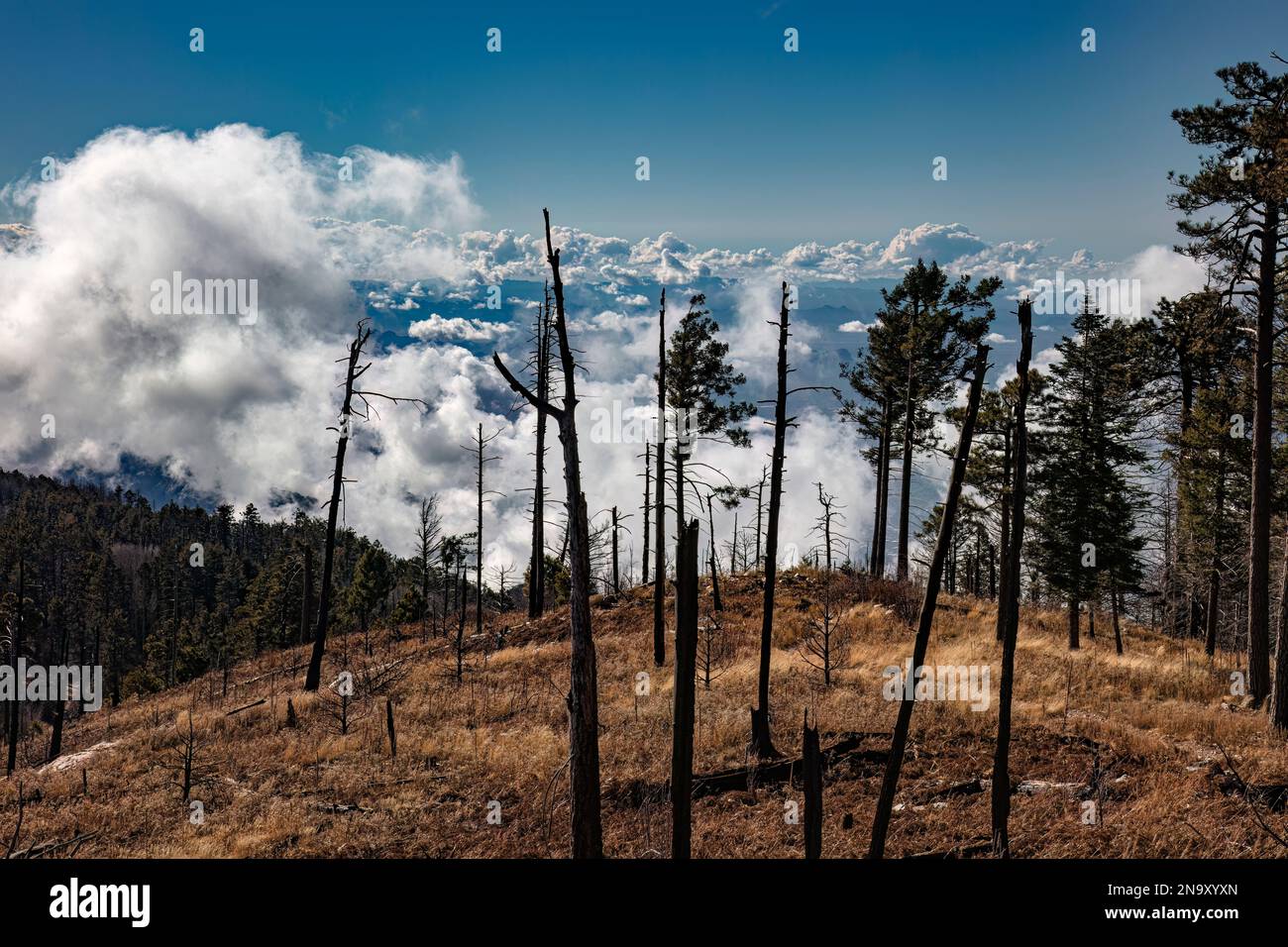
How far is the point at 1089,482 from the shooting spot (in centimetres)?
2394

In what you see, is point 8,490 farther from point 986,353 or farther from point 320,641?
point 986,353

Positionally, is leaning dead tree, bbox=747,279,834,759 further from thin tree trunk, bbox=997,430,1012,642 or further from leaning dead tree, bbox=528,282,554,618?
leaning dead tree, bbox=528,282,554,618

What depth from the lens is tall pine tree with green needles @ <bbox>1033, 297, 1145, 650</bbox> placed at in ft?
78.5

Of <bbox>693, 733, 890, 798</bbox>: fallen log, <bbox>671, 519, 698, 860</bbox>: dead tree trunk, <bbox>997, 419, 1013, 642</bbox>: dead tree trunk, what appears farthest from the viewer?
<bbox>997, 419, 1013, 642</bbox>: dead tree trunk

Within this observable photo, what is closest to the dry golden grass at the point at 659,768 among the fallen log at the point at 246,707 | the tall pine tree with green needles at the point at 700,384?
the fallen log at the point at 246,707

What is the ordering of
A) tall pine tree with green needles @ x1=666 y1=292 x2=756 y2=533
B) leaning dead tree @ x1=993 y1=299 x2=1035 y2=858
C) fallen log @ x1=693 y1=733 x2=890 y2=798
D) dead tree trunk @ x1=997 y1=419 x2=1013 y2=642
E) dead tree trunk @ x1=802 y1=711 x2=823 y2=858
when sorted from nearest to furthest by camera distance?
dead tree trunk @ x1=802 y1=711 x2=823 y2=858 < leaning dead tree @ x1=993 y1=299 x2=1035 y2=858 < fallen log @ x1=693 y1=733 x2=890 y2=798 < dead tree trunk @ x1=997 y1=419 x2=1013 y2=642 < tall pine tree with green needles @ x1=666 y1=292 x2=756 y2=533

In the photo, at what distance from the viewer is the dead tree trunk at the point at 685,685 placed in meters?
6.16

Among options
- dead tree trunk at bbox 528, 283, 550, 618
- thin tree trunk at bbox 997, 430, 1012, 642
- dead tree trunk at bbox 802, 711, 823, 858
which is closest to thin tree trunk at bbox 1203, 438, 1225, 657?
thin tree trunk at bbox 997, 430, 1012, 642

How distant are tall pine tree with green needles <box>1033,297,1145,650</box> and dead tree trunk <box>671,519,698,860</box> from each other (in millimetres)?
21873

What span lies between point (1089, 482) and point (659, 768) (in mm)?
19112

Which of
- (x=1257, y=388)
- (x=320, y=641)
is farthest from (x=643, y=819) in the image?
(x=320, y=641)

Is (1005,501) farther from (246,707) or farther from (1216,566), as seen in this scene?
(246,707)

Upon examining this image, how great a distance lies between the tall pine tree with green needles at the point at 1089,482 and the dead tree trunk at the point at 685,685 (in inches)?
861
